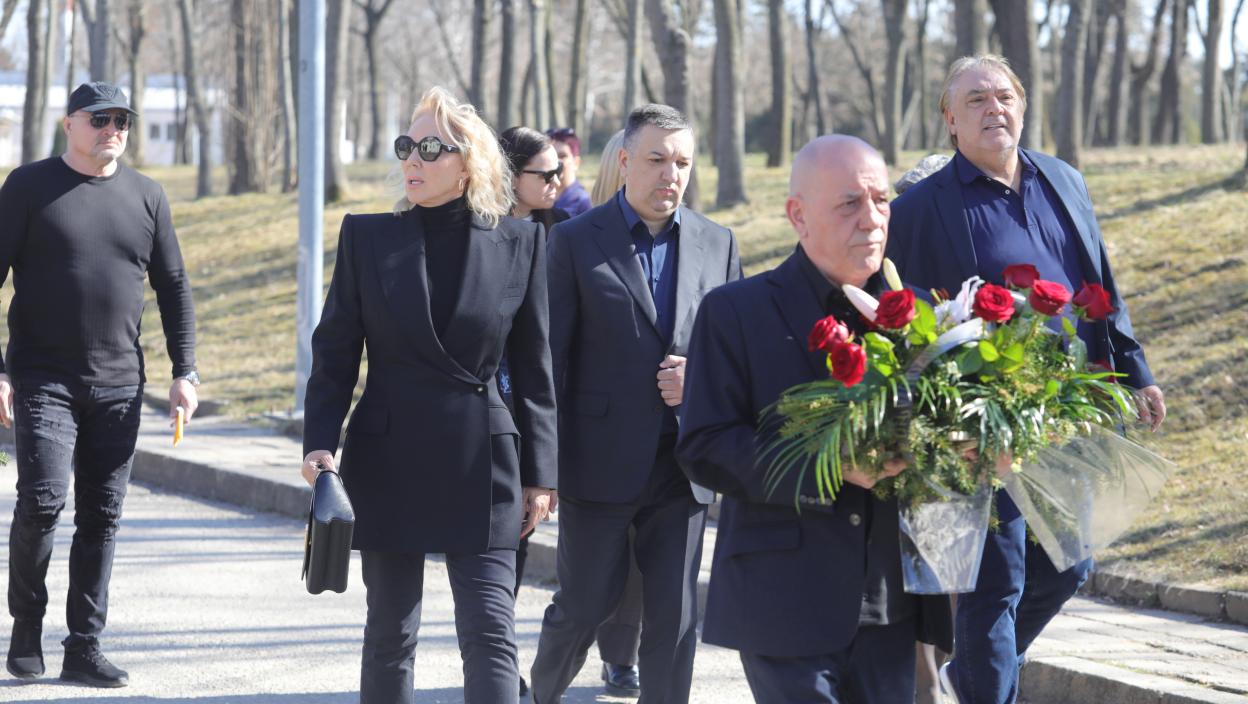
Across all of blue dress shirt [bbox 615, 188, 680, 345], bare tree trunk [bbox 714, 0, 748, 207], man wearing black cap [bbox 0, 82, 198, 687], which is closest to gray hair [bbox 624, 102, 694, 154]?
blue dress shirt [bbox 615, 188, 680, 345]

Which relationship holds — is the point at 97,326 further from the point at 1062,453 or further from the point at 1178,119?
the point at 1178,119

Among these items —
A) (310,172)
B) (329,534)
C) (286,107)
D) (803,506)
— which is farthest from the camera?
(286,107)

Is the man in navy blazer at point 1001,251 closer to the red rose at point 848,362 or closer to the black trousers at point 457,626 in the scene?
→ the black trousers at point 457,626

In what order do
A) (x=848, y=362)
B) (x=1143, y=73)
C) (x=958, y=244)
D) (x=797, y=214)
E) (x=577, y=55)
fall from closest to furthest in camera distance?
(x=848, y=362) → (x=797, y=214) → (x=958, y=244) → (x=577, y=55) → (x=1143, y=73)

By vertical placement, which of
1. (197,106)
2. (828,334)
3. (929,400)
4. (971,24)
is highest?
(971,24)

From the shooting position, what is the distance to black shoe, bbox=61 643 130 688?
19.7ft

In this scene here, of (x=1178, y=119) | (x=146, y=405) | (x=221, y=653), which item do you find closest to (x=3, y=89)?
(x=1178, y=119)

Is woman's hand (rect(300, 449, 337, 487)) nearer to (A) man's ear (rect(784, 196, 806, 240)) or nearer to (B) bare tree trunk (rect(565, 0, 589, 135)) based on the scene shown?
(A) man's ear (rect(784, 196, 806, 240))

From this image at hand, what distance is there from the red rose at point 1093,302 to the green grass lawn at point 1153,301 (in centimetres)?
200

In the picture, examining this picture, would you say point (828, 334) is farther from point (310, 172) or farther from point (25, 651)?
point (310, 172)

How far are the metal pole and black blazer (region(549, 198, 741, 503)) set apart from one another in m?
7.06

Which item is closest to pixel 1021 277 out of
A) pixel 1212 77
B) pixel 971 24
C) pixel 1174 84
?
pixel 971 24

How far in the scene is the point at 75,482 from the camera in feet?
19.5

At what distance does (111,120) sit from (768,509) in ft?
11.6
